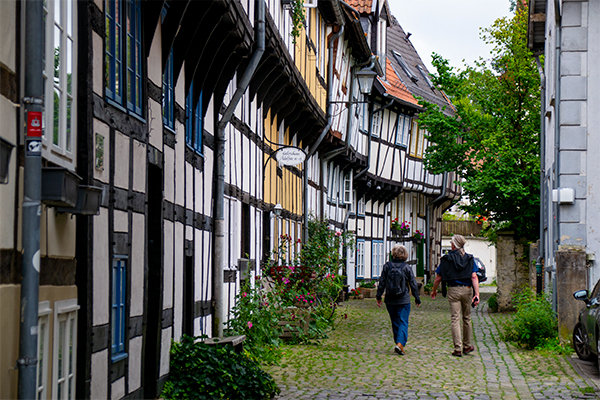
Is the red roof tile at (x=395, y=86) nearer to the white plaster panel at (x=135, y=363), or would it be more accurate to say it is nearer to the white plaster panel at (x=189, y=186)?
the white plaster panel at (x=189, y=186)

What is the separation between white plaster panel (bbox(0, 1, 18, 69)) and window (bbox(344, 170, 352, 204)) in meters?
23.3

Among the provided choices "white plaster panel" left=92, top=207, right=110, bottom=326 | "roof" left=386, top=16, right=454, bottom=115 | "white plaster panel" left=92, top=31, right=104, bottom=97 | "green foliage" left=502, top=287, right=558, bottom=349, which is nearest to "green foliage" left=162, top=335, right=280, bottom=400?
"white plaster panel" left=92, top=207, right=110, bottom=326

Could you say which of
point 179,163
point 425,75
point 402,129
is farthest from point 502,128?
point 425,75

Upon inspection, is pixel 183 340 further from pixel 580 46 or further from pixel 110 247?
pixel 580 46

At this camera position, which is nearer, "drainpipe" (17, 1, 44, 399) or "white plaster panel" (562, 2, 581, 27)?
"drainpipe" (17, 1, 44, 399)

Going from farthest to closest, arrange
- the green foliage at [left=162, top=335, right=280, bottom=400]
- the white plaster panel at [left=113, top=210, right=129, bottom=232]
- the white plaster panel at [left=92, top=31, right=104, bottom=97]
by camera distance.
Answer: the green foliage at [left=162, top=335, right=280, bottom=400]
the white plaster panel at [left=113, top=210, right=129, bottom=232]
the white plaster panel at [left=92, top=31, right=104, bottom=97]

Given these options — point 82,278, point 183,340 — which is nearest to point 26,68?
point 82,278

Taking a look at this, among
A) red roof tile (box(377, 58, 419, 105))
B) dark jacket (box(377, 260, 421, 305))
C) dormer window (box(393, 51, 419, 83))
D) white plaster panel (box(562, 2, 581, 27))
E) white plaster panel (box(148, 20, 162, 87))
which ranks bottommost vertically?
dark jacket (box(377, 260, 421, 305))

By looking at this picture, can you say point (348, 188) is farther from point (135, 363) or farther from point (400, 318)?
point (135, 363)

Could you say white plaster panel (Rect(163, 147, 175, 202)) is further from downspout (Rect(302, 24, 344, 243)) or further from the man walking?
downspout (Rect(302, 24, 344, 243))

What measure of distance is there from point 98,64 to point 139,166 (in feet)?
4.48

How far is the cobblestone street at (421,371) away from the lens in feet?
29.2

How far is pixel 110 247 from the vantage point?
6555 mm

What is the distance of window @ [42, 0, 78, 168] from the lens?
516cm
